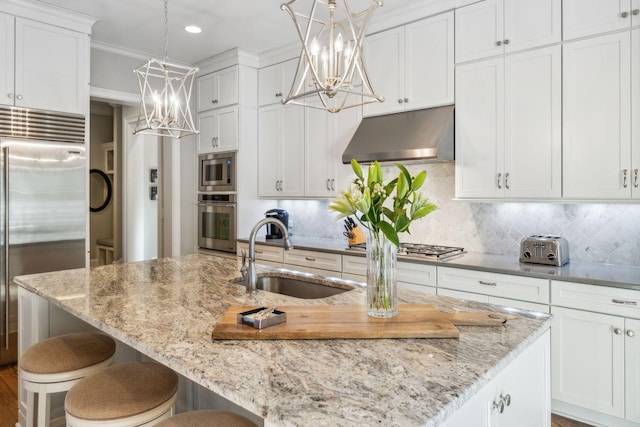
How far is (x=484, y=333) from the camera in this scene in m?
1.38

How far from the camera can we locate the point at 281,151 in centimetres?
448

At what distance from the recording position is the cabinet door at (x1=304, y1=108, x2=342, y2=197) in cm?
405

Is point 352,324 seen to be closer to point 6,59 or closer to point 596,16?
point 596,16

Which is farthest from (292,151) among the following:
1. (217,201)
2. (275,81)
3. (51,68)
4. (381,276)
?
(381,276)

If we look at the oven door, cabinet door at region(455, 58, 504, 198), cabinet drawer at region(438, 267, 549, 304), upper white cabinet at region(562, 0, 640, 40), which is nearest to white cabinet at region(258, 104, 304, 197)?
the oven door

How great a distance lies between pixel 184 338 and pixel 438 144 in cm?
232

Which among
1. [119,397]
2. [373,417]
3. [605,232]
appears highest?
[605,232]

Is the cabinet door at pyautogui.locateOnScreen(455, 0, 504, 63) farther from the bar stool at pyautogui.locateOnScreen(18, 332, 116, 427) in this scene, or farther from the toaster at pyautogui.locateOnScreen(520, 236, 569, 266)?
the bar stool at pyautogui.locateOnScreen(18, 332, 116, 427)

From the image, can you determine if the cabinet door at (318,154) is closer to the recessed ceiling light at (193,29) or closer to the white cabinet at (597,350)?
the recessed ceiling light at (193,29)

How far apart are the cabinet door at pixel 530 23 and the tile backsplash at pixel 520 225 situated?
1.04m

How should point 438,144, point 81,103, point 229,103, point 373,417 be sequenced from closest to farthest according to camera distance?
1. point 373,417
2. point 438,144
3. point 81,103
4. point 229,103

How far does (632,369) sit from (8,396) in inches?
151

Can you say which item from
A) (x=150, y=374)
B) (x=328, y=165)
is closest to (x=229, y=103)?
(x=328, y=165)

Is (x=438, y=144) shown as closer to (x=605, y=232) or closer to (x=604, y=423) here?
(x=605, y=232)
